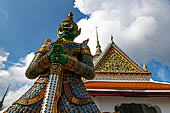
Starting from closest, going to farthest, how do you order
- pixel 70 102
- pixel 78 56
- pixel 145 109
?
pixel 70 102, pixel 78 56, pixel 145 109

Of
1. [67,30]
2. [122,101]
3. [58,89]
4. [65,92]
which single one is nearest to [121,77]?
[122,101]

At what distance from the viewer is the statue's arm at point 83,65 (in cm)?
148

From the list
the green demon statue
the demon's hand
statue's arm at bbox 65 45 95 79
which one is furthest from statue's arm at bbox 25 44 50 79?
statue's arm at bbox 65 45 95 79

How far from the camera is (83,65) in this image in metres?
1.59

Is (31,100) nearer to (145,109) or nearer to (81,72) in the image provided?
(81,72)

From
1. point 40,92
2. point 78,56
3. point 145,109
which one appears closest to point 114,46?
point 145,109

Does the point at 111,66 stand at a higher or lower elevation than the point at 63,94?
higher

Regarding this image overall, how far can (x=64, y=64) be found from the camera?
143cm

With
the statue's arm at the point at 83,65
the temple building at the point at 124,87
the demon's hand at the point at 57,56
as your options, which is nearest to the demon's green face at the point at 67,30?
the statue's arm at the point at 83,65

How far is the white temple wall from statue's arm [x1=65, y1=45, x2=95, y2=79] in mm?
1790

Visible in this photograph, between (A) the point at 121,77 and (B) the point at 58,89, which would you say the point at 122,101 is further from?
(B) the point at 58,89

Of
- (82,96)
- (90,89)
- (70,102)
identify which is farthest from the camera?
(90,89)

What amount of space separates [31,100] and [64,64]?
62 cm

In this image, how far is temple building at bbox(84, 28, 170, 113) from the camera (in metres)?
3.02
